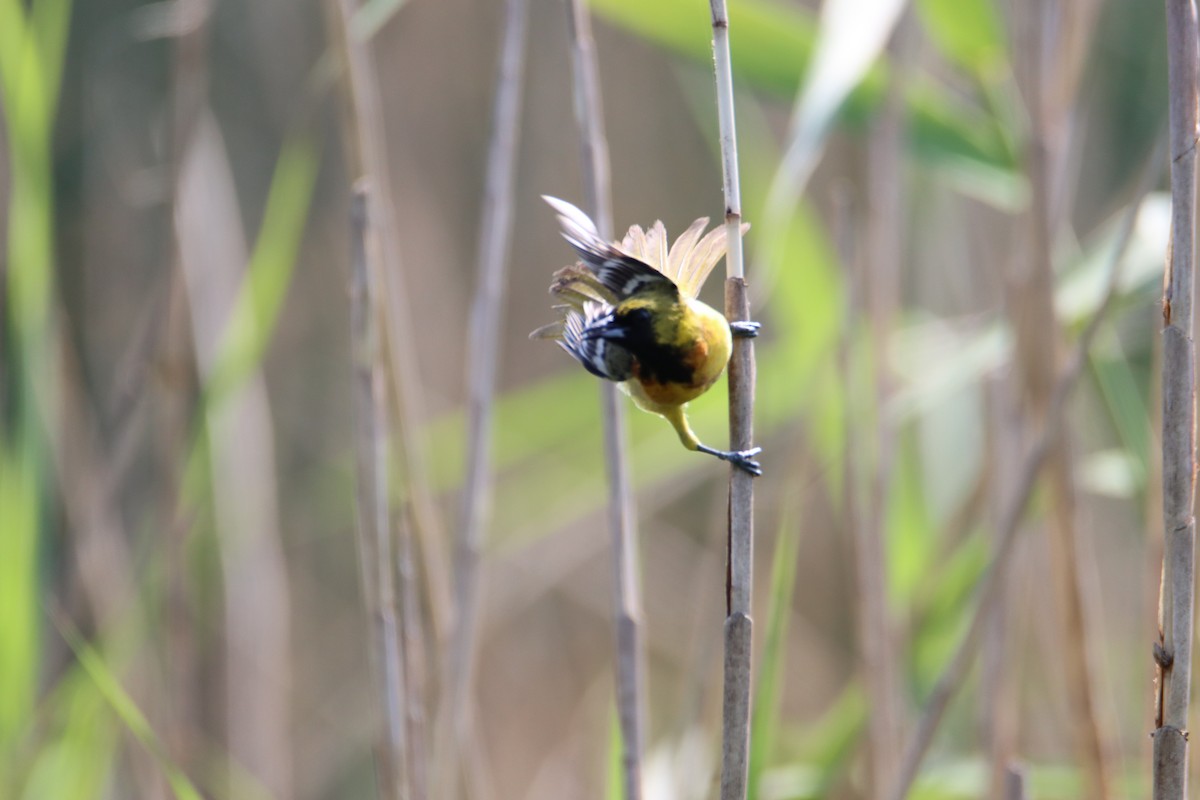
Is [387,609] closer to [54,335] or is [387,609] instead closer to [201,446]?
[201,446]

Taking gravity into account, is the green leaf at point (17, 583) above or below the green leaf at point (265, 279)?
below

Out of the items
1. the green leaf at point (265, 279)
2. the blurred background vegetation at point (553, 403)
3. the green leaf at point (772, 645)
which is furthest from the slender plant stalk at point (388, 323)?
the green leaf at point (772, 645)

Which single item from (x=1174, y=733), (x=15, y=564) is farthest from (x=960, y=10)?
(x=15, y=564)

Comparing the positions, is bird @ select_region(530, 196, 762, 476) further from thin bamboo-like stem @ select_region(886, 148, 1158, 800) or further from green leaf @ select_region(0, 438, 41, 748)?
green leaf @ select_region(0, 438, 41, 748)

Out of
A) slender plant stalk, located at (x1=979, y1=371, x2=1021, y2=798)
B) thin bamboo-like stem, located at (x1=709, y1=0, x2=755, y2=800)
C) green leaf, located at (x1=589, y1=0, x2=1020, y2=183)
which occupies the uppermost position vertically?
green leaf, located at (x1=589, y1=0, x2=1020, y2=183)

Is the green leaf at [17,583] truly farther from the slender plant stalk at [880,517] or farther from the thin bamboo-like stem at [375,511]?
the slender plant stalk at [880,517]

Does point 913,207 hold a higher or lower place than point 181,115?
lower

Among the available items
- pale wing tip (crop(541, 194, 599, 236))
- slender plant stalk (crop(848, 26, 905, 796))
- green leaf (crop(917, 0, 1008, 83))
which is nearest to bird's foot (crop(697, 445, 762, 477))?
pale wing tip (crop(541, 194, 599, 236))
